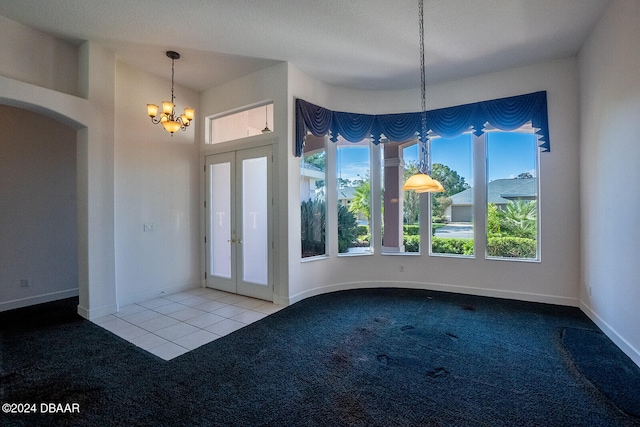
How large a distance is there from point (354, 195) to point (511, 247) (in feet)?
8.89

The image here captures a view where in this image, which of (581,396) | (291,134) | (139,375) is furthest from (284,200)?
(581,396)

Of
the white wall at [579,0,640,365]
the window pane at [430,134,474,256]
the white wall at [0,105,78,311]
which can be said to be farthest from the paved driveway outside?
the white wall at [0,105,78,311]

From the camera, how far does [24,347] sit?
9.86 ft

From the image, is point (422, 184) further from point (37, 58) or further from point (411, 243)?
point (37, 58)

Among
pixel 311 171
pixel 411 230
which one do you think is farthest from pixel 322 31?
pixel 411 230

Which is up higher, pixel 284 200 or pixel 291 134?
pixel 291 134

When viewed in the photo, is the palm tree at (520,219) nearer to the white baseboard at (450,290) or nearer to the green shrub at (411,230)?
the white baseboard at (450,290)

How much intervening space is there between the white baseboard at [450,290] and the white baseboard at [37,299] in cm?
373

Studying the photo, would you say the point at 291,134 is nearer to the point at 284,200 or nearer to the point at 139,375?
the point at 284,200

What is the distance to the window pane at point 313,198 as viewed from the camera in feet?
15.8

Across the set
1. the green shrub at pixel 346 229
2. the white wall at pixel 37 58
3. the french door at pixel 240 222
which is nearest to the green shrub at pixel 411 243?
the green shrub at pixel 346 229

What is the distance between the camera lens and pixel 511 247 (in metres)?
4.62

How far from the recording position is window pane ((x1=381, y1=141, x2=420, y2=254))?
17.4 ft

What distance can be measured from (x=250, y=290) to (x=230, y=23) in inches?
149
